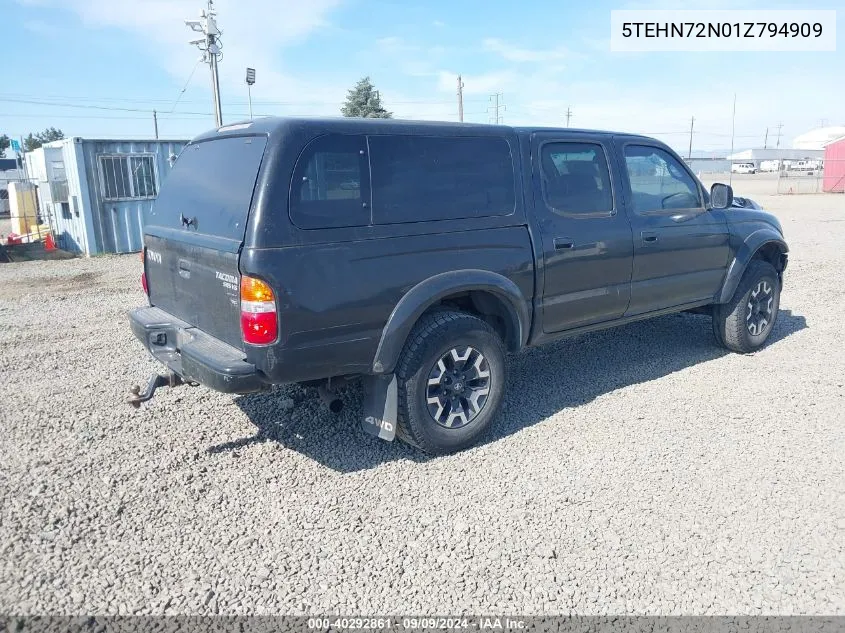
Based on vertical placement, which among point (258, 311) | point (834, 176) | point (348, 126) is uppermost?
point (348, 126)

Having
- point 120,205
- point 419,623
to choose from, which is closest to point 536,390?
point 419,623

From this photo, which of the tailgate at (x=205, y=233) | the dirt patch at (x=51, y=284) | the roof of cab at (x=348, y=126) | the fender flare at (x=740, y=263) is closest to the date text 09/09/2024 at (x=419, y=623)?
the tailgate at (x=205, y=233)

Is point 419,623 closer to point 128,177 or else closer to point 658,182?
point 658,182

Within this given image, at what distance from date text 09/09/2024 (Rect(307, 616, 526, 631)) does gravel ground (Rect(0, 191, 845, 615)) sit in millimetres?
66

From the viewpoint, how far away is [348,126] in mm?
3580

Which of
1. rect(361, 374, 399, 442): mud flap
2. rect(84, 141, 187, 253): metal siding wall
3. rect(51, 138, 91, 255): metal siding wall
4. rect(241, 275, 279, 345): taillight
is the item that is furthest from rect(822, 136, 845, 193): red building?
rect(241, 275, 279, 345): taillight

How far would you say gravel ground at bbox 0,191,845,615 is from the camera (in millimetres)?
2785

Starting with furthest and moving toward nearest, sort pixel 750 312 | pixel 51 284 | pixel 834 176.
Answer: pixel 834 176 → pixel 51 284 → pixel 750 312

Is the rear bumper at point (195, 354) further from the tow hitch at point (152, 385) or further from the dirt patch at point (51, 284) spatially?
the dirt patch at point (51, 284)

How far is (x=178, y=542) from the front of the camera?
314 cm

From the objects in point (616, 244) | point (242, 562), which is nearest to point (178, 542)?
point (242, 562)

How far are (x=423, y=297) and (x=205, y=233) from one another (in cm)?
131

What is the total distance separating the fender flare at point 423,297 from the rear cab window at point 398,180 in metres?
0.38

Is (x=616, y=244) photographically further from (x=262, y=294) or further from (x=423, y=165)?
(x=262, y=294)
